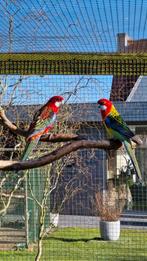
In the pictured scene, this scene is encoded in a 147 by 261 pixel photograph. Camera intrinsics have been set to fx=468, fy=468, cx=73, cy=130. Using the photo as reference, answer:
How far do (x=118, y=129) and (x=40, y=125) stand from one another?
11.4 inches

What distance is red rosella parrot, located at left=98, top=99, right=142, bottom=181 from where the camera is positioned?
5.50ft

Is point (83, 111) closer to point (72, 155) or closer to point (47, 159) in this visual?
point (72, 155)

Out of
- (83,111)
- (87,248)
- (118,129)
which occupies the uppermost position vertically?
(83,111)

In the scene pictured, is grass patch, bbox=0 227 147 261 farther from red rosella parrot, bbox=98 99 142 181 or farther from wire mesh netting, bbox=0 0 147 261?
red rosella parrot, bbox=98 99 142 181

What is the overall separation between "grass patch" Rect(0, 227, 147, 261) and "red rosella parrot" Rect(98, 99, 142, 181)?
111 inches

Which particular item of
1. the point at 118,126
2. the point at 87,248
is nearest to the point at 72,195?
the point at 87,248

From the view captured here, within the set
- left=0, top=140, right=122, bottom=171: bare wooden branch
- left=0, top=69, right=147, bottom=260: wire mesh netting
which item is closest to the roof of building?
left=0, top=69, right=147, bottom=260: wire mesh netting

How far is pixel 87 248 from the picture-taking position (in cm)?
509

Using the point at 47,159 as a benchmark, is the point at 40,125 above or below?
above

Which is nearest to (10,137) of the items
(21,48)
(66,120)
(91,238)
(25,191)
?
(25,191)

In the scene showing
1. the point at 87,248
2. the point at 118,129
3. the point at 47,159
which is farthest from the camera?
the point at 87,248

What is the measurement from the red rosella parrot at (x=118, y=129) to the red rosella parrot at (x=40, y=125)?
0.66 ft

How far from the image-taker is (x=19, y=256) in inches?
182

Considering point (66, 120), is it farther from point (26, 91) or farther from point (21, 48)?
point (21, 48)
